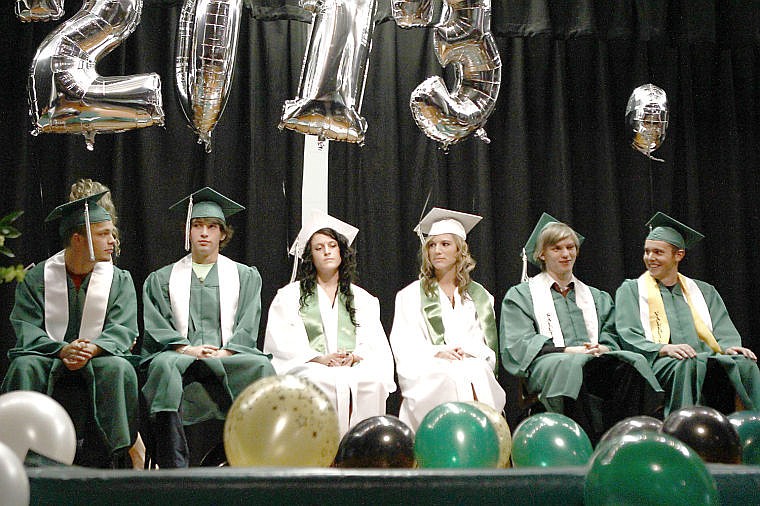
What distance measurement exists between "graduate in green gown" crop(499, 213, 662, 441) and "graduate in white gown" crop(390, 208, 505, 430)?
0.15 metres

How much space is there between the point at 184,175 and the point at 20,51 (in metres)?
1.22

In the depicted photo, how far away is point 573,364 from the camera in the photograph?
464 cm

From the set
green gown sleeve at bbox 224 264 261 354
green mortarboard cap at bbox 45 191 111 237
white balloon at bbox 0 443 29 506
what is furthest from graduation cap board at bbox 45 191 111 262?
white balloon at bbox 0 443 29 506

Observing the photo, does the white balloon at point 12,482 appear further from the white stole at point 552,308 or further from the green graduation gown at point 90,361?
the white stole at point 552,308

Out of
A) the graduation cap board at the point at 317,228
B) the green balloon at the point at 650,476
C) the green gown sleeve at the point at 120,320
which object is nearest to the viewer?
the green balloon at the point at 650,476

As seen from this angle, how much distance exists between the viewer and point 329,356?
475 centimetres

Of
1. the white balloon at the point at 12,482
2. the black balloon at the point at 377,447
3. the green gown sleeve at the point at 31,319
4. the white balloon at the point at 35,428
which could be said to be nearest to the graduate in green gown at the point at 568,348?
the black balloon at the point at 377,447

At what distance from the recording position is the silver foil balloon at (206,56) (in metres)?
3.52

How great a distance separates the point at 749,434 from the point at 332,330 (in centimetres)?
238

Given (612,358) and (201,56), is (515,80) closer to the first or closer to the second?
(612,358)

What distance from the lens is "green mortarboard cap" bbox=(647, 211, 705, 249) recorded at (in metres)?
5.21

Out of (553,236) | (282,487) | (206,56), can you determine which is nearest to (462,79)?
(206,56)

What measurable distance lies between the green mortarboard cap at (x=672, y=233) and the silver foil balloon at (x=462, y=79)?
5.26 feet

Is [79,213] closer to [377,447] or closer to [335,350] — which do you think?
[335,350]
